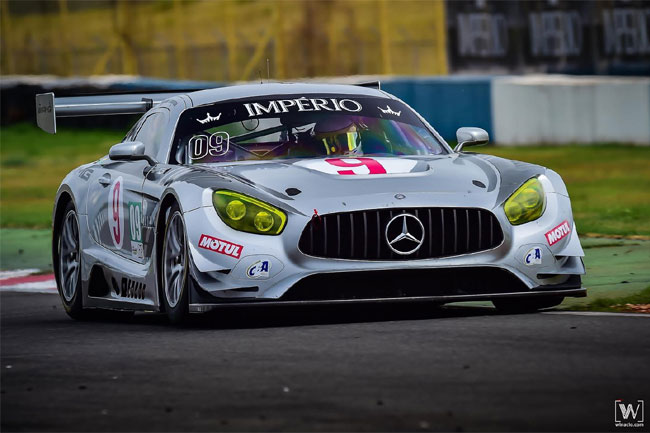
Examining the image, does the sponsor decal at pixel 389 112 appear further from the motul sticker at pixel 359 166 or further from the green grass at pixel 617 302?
the green grass at pixel 617 302

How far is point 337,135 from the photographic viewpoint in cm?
962

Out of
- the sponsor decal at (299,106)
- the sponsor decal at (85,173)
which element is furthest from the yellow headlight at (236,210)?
the sponsor decal at (85,173)

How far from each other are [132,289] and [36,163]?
22206 millimetres

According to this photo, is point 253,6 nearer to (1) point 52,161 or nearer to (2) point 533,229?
(1) point 52,161

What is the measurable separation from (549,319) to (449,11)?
98.4 feet

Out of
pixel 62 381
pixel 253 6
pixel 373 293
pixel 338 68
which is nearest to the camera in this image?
pixel 62 381

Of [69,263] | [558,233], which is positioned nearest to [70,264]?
[69,263]

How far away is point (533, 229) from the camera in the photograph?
866cm

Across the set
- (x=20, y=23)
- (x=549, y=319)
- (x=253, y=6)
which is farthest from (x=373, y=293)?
(x=20, y=23)

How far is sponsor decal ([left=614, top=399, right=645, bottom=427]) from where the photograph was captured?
5516mm

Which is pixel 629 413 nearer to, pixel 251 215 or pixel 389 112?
pixel 251 215

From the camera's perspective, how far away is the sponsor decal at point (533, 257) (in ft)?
28.2

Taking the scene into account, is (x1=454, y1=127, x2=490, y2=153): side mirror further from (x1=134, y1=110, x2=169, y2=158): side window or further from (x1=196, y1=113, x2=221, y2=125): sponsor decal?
(x1=134, y1=110, x2=169, y2=158): side window

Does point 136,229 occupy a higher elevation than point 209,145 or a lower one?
lower
